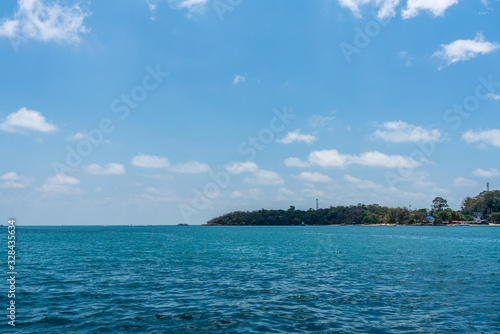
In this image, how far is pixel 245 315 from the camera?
75.1 ft

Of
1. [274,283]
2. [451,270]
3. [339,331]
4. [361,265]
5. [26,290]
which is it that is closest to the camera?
[339,331]

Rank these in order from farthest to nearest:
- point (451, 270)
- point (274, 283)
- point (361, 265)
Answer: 1. point (361, 265)
2. point (451, 270)
3. point (274, 283)

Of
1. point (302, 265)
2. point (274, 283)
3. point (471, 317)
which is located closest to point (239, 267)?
point (302, 265)

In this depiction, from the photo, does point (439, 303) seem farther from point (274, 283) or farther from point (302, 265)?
point (302, 265)

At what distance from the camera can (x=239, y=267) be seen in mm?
45500

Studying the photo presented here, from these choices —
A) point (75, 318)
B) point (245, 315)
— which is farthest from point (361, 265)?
point (75, 318)

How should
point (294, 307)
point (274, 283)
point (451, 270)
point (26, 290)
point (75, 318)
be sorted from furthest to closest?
point (451, 270), point (274, 283), point (26, 290), point (294, 307), point (75, 318)

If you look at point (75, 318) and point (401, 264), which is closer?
point (75, 318)

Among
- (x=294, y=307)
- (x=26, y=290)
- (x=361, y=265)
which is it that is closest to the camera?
(x=294, y=307)

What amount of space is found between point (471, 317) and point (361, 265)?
25.2m

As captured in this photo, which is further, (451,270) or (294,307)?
(451,270)

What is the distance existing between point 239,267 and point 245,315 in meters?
22.9

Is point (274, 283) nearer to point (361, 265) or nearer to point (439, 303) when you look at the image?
point (439, 303)

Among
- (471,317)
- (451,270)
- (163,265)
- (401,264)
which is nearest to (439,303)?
(471,317)
